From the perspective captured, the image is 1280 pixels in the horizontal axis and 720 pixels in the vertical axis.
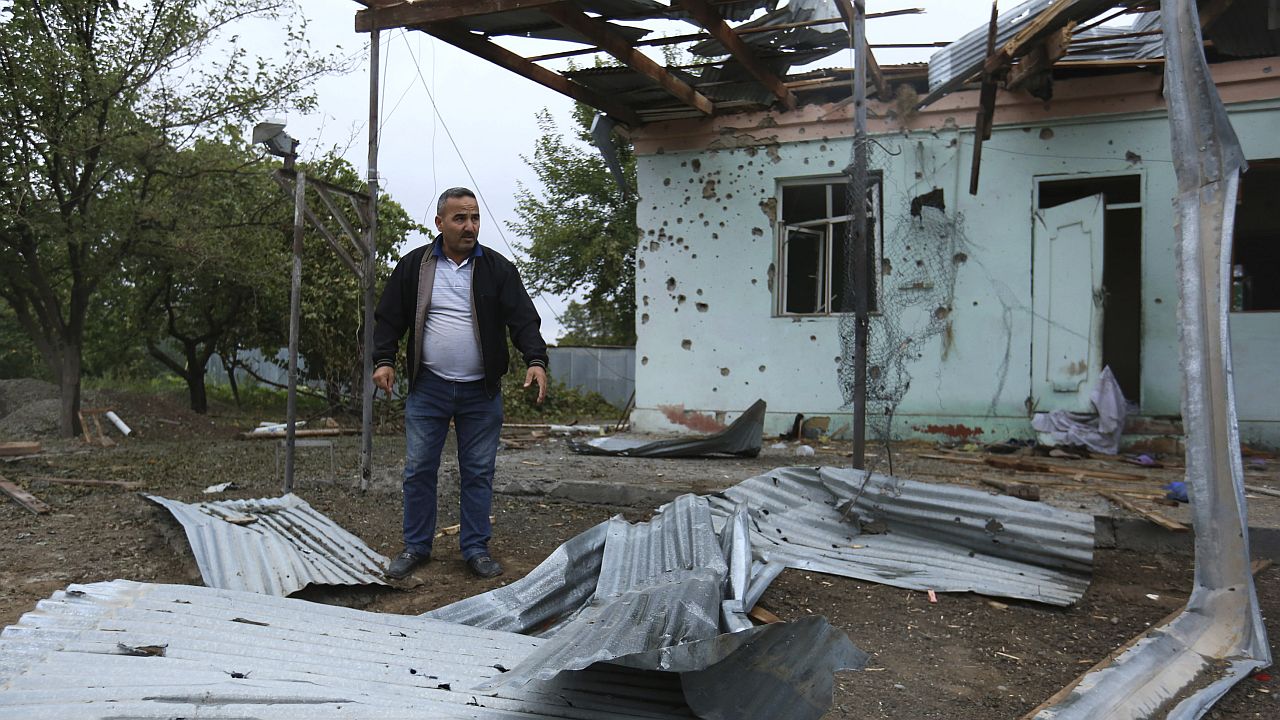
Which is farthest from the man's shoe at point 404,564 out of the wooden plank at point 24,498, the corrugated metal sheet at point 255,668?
the wooden plank at point 24,498

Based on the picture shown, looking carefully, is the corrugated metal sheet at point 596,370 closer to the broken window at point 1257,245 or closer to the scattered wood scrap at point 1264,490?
the broken window at point 1257,245

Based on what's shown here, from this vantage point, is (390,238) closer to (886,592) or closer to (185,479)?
(185,479)

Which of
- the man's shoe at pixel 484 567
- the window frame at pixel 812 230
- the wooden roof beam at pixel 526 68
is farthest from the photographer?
the window frame at pixel 812 230

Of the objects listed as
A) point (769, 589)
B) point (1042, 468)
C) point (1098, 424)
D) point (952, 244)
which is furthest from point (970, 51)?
point (769, 589)

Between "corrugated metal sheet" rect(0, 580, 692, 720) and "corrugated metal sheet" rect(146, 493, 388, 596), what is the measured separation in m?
0.73

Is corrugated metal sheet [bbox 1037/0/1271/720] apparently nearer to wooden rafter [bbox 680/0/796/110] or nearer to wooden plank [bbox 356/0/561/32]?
wooden rafter [bbox 680/0/796/110]

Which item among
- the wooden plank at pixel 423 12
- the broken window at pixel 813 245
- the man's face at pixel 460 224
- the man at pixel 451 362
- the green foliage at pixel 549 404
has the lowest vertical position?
the green foliage at pixel 549 404

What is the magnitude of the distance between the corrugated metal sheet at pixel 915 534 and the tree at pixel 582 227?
17.9 meters

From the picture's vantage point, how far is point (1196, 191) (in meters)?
3.14

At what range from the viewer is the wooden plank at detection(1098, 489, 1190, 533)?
4.41 meters

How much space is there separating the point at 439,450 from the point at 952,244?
6.29 meters

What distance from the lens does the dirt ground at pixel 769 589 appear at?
2.75 metres

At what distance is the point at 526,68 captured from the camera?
8109 mm

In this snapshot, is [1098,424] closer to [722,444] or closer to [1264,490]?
[1264,490]
